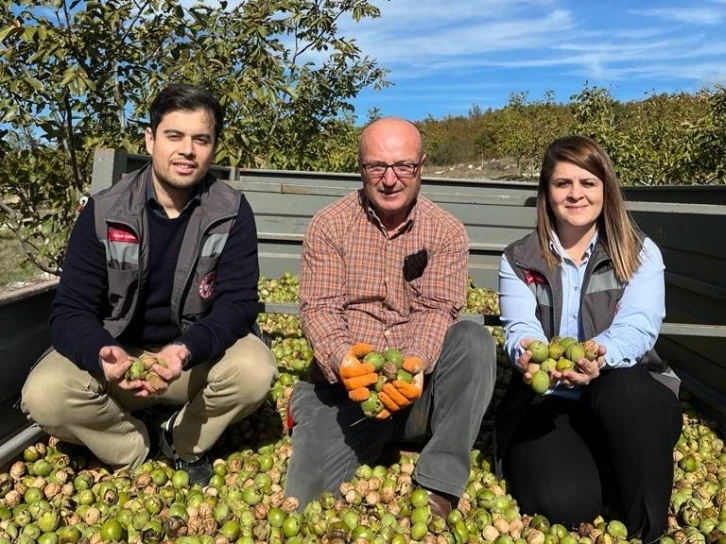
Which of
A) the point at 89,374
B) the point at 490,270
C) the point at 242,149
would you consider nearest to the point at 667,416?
the point at 89,374

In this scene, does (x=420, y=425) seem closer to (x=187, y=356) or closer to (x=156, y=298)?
(x=187, y=356)

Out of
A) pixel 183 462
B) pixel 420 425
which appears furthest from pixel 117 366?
pixel 420 425

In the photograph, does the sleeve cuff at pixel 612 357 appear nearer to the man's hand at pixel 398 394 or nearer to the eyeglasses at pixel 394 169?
the man's hand at pixel 398 394

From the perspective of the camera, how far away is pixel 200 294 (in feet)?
10.7

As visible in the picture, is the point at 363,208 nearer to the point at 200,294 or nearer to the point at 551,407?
the point at 200,294

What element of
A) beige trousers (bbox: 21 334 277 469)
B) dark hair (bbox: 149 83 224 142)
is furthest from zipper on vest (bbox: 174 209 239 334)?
dark hair (bbox: 149 83 224 142)

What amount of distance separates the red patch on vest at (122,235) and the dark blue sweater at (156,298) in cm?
7

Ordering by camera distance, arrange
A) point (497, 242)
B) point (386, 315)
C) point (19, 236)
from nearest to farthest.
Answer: point (386, 315)
point (19, 236)
point (497, 242)

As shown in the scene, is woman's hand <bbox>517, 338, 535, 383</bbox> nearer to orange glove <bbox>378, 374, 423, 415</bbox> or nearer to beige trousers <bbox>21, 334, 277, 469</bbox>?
orange glove <bbox>378, 374, 423, 415</bbox>

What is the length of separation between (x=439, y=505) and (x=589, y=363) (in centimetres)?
87

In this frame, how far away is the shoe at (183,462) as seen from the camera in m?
3.37

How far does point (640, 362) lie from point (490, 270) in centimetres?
368

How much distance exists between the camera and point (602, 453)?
9.94 ft

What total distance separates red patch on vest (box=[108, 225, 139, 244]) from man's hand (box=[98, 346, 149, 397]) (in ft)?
1.65
